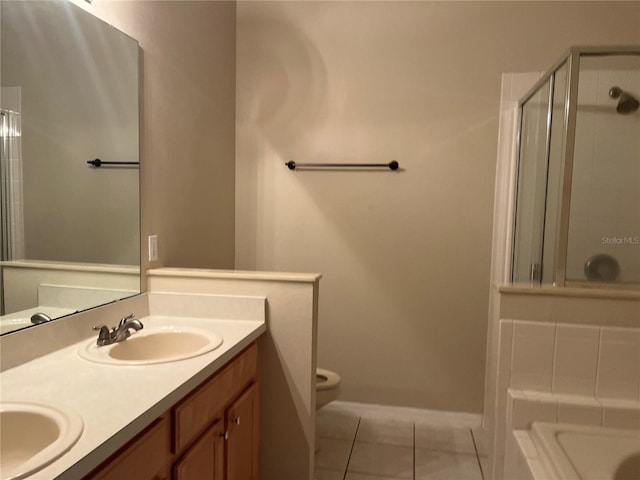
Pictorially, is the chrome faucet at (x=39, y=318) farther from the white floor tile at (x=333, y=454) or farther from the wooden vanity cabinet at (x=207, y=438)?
the white floor tile at (x=333, y=454)

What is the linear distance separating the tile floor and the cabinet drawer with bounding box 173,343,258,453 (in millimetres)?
870

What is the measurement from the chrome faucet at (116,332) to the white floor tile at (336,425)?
1.44 metres

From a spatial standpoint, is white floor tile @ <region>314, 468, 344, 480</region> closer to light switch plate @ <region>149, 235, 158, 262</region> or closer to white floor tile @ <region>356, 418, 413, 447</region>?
white floor tile @ <region>356, 418, 413, 447</region>

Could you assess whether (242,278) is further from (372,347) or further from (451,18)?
(451,18)

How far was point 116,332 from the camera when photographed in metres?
1.39

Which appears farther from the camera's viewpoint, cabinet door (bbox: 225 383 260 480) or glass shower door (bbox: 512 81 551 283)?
glass shower door (bbox: 512 81 551 283)

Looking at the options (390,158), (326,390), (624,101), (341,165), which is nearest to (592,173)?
(624,101)

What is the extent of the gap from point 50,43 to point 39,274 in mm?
744

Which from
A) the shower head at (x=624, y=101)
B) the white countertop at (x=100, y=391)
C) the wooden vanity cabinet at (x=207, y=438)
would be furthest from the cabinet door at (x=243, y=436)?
the shower head at (x=624, y=101)

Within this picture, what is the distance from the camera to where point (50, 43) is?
4.31ft

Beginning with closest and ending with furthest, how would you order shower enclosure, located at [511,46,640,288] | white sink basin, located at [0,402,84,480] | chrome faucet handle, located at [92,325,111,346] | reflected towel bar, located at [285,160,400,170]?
white sink basin, located at [0,402,84,480]
chrome faucet handle, located at [92,325,111,346]
shower enclosure, located at [511,46,640,288]
reflected towel bar, located at [285,160,400,170]

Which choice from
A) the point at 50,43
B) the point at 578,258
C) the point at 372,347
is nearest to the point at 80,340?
the point at 50,43

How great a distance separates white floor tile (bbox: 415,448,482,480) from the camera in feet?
6.68

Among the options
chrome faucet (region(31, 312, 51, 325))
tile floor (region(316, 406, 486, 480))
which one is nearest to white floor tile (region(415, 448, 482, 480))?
tile floor (region(316, 406, 486, 480))
